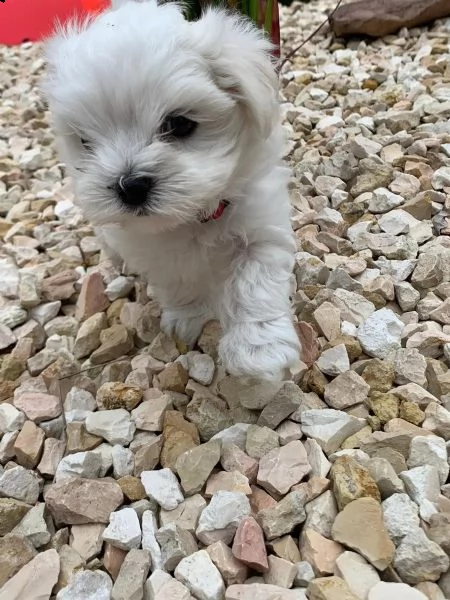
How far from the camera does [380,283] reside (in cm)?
164

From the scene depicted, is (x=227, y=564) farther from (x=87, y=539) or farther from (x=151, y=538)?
(x=87, y=539)

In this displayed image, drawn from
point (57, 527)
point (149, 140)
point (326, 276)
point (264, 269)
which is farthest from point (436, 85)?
point (57, 527)

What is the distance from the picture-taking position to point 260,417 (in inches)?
53.6

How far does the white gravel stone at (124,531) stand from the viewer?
1.13m

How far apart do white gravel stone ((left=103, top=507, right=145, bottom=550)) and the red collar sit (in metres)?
0.74

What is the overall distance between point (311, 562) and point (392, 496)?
19 centimetres

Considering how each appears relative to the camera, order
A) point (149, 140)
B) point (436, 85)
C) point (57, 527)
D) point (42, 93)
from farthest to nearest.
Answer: point (436, 85) < point (42, 93) < point (149, 140) < point (57, 527)

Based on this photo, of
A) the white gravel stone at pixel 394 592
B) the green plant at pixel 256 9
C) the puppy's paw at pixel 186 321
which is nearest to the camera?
the white gravel stone at pixel 394 592

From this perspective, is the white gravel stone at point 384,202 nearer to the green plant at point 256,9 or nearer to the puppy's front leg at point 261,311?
the puppy's front leg at point 261,311

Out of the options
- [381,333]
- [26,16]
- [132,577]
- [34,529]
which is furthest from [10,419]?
[26,16]

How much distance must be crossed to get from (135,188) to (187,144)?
0.18 metres

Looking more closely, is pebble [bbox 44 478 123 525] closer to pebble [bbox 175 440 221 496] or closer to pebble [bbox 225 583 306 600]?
pebble [bbox 175 440 221 496]

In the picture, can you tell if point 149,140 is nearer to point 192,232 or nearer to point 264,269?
point 192,232

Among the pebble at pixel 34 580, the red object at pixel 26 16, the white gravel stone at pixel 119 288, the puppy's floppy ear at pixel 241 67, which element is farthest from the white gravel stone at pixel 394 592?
the red object at pixel 26 16
